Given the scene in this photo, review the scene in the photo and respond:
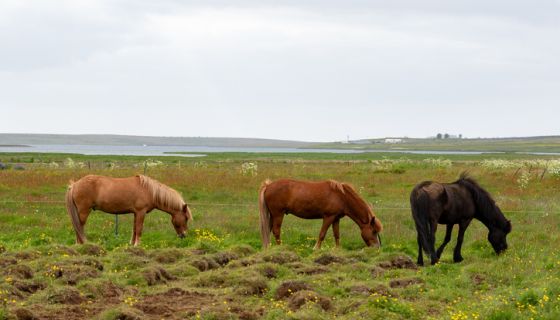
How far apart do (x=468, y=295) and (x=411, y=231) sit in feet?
22.1

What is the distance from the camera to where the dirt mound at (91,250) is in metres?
13.5

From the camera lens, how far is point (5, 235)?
53.5ft

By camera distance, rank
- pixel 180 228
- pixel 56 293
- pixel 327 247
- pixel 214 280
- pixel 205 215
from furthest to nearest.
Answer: pixel 205 215
pixel 180 228
pixel 327 247
pixel 214 280
pixel 56 293

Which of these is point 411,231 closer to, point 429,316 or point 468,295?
point 468,295

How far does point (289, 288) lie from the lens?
1052 centimetres

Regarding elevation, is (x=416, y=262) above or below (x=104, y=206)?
below

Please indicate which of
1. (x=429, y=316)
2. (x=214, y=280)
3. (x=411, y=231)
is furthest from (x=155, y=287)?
(x=411, y=231)

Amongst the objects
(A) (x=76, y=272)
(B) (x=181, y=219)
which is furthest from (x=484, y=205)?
(A) (x=76, y=272)

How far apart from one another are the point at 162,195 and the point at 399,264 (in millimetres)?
6167

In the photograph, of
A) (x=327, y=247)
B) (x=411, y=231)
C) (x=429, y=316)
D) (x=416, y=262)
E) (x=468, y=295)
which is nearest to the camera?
(x=429, y=316)

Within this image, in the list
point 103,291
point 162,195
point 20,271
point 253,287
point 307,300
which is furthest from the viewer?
point 162,195

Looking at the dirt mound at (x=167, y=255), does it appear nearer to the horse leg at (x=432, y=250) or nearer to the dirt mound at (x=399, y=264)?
the dirt mound at (x=399, y=264)

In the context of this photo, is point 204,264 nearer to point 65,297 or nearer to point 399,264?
point 65,297

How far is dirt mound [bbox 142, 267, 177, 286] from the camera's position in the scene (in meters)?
11.3
